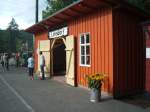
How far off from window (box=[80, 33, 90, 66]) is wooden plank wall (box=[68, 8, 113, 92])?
23cm

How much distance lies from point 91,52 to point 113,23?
2133 millimetres

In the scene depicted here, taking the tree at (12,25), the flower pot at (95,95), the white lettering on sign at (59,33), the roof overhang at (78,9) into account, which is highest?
the tree at (12,25)

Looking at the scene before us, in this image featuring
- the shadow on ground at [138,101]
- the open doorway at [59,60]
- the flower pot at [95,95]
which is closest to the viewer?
the shadow on ground at [138,101]

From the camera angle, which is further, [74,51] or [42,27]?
[42,27]

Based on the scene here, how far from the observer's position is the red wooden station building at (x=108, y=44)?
1326cm

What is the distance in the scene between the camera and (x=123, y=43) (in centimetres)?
1366

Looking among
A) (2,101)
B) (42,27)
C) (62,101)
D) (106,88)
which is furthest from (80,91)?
(42,27)

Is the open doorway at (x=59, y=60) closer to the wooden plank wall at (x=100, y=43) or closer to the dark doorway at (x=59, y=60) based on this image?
the dark doorway at (x=59, y=60)

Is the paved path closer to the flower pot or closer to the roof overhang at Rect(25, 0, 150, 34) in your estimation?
the flower pot

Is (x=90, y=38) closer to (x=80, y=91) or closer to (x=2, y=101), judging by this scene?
(x=80, y=91)

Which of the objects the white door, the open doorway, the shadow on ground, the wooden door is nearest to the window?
the white door

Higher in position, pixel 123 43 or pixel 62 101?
pixel 123 43

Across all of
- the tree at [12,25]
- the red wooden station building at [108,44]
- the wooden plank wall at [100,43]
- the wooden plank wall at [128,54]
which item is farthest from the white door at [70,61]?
the tree at [12,25]

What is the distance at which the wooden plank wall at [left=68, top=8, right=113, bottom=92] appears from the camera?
526 inches
